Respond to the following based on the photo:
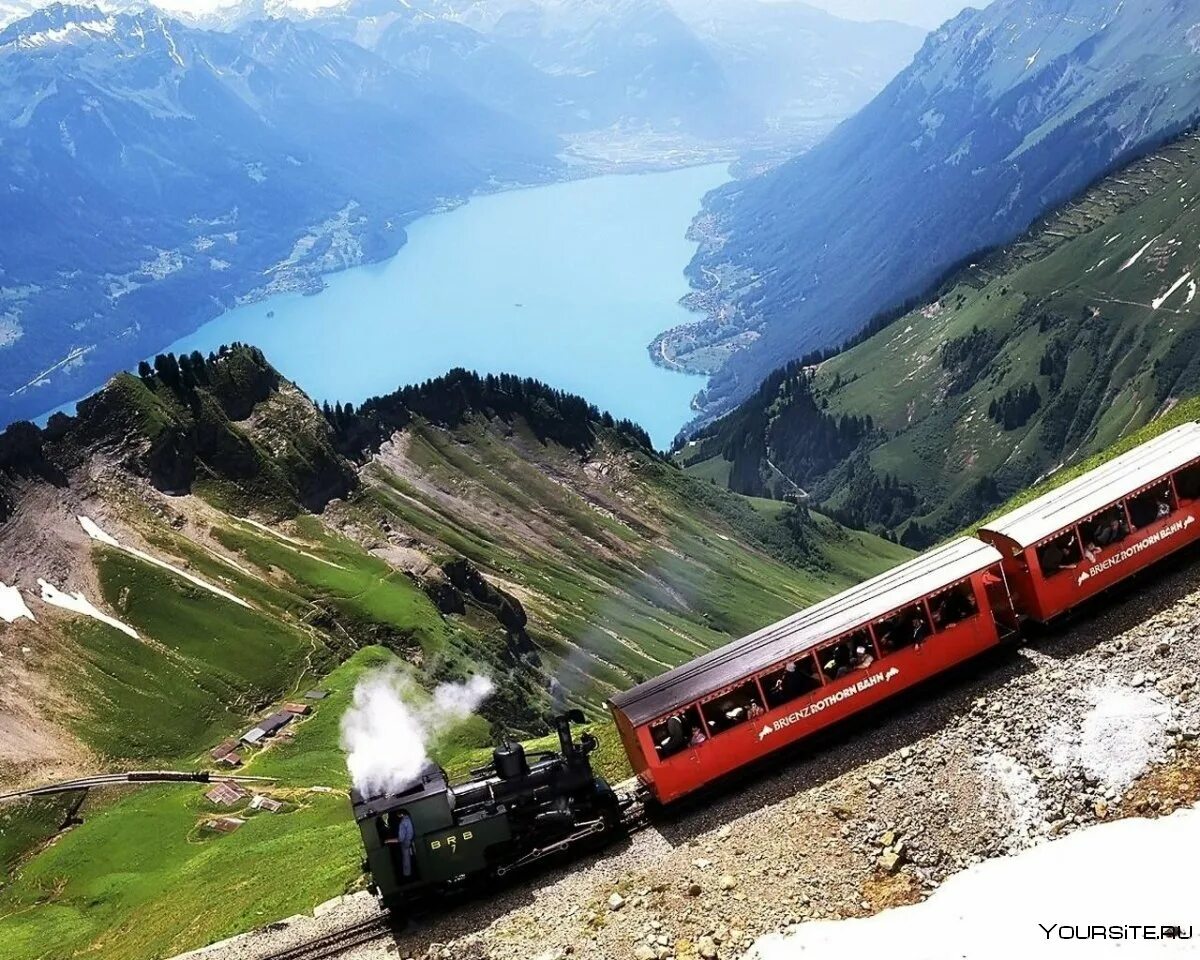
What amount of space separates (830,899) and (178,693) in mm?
66847

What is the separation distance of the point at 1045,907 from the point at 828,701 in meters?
8.72

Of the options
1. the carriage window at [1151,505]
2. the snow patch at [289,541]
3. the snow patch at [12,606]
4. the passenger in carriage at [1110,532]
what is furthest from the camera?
the snow patch at [289,541]

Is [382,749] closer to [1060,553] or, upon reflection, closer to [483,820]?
[483,820]

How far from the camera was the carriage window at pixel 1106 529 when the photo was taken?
30370 mm

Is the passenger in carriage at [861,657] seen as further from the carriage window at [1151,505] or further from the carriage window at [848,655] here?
the carriage window at [1151,505]

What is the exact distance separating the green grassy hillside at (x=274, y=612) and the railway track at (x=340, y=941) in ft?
10.4

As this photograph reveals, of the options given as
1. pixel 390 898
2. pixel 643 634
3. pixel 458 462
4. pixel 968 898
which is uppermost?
pixel 458 462

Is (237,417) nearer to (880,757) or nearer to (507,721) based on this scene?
(507,721)

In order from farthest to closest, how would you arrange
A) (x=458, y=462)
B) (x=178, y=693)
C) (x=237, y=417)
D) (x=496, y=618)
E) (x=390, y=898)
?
(x=458, y=462), (x=237, y=417), (x=496, y=618), (x=178, y=693), (x=390, y=898)

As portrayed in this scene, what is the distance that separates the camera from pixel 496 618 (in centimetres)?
11494

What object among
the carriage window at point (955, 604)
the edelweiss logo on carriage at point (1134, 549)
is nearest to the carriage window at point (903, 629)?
the carriage window at point (955, 604)

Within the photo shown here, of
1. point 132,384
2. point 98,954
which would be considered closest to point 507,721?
point 98,954

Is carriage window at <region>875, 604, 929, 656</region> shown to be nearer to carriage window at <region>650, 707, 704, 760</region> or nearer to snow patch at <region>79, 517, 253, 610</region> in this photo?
carriage window at <region>650, 707, 704, 760</region>

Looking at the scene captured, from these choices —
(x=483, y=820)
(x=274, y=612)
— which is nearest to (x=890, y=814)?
(x=483, y=820)
